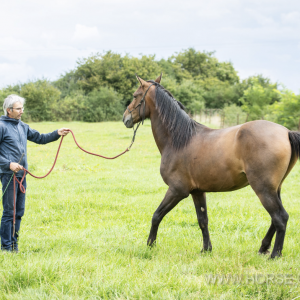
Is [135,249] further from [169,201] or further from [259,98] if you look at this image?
[259,98]

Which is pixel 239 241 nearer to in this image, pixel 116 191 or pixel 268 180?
pixel 268 180

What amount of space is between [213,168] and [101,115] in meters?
39.0

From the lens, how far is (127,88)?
47.0 m

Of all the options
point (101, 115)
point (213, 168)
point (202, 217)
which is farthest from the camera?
point (101, 115)

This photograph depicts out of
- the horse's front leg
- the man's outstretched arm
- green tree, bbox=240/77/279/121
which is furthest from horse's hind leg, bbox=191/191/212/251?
green tree, bbox=240/77/279/121

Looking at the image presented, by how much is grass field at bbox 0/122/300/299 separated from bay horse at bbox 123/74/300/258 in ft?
1.48

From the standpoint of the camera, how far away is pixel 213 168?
3.68 metres

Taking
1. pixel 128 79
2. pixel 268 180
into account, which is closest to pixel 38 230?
pixel 268 180

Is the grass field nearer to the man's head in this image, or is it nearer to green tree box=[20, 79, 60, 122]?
the man's head

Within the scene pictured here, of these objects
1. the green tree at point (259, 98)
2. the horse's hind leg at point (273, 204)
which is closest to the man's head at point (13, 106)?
the horse's hind leg at point (273, 204)

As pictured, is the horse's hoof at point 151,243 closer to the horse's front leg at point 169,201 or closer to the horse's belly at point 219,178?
the horse's front leg at point 169,201

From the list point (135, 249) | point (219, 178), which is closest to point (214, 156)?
point (219, 178)

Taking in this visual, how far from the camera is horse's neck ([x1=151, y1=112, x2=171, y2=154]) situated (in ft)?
13.8

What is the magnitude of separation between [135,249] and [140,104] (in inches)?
80.1
